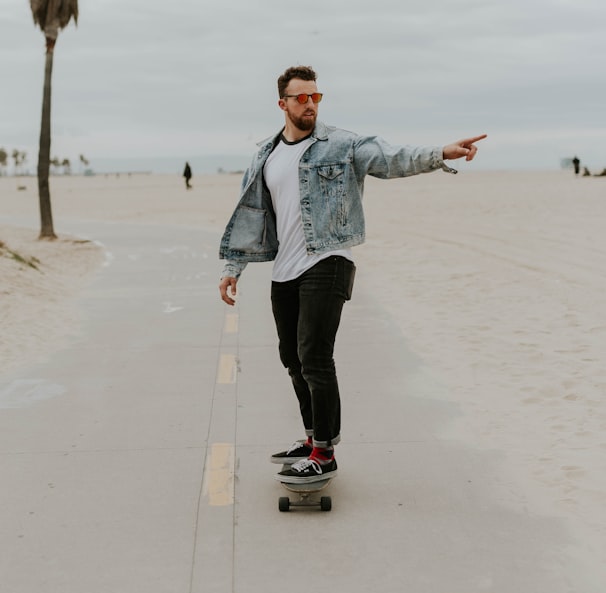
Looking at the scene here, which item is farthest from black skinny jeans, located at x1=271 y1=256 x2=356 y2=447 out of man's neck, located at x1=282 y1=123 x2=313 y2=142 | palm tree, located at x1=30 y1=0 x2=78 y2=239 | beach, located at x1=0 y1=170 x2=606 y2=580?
palm tree, located at x1=30 y1=0 x2=78 y2=239

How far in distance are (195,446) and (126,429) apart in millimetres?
648

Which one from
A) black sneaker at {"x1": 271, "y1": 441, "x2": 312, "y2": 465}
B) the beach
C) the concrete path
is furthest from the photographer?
the beach

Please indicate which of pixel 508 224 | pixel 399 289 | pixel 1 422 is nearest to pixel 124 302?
pixel 399 289

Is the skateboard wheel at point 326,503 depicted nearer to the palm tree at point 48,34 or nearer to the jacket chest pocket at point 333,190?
the jacket chest pocket at point 333,190

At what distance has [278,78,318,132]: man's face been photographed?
4.73 m

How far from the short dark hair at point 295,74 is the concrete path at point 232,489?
7.09ft

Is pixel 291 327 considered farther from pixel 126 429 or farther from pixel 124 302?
pixel 124 302

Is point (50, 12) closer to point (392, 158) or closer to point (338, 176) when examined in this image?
point (338, 176)

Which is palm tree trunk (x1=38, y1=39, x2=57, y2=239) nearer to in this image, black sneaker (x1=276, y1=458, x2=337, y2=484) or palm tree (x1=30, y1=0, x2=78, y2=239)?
palm tree (x1=30, y1=0, x2=78, y2=239)

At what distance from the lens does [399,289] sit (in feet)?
44.6

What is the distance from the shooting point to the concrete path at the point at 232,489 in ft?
13.3

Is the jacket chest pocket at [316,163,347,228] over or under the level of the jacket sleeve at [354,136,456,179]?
under

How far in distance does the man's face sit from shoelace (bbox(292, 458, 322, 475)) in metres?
1.72

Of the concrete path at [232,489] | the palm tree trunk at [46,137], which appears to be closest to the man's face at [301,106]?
the concrete path at [232,489]
